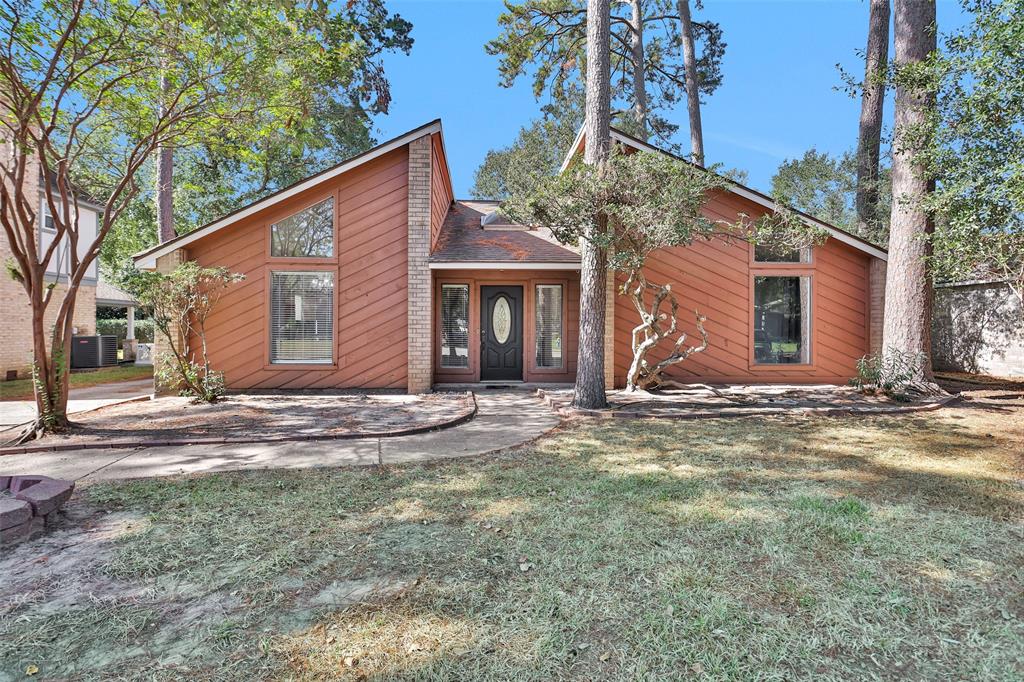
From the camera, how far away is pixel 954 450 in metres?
4.91

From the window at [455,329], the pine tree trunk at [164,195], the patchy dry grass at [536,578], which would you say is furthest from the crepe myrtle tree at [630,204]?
the pine tree trunk at [164,195]

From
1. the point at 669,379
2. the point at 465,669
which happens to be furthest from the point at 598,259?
the point at 465,669

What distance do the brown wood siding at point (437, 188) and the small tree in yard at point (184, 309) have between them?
11.6ft

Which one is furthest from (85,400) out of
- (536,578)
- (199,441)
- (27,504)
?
(536,578)

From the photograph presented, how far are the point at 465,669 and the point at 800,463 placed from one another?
389cm

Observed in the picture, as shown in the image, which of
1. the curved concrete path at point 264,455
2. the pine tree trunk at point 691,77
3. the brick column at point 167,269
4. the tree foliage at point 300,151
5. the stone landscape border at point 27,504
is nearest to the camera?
the stone landscape border at point 27,504

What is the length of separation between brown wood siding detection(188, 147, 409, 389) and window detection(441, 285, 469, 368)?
1366 millimetres

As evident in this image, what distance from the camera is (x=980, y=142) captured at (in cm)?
655

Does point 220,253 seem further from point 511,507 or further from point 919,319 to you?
point 919,319

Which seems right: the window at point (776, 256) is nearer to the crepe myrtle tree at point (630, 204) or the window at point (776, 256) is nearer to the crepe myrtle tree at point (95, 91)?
the crepe myrtle tree at point (630, 204)

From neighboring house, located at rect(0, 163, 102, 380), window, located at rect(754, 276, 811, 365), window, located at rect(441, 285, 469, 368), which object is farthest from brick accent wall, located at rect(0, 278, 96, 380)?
window, located at rect(754, 276, 811, 365)

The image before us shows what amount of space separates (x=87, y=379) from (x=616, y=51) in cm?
1863

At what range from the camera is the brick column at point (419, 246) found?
28.6 ft

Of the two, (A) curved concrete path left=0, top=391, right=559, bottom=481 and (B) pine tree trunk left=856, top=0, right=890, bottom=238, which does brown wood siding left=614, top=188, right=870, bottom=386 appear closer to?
(B) pine tree trunk left=856, top=0, right=890, bottom=238
